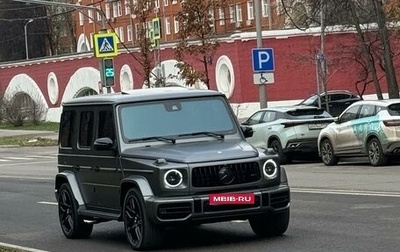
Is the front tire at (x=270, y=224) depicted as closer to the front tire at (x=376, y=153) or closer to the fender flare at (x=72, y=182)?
the fender flare at (x=72, y=182)

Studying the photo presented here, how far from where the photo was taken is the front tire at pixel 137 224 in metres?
11.7

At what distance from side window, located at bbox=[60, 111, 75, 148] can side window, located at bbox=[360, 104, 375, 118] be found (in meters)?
12.3

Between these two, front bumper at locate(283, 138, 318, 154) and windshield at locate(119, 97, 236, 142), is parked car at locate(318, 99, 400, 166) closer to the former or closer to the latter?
front bumper at locate(283, 138, 318, 154)

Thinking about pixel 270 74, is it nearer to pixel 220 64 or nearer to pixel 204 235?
pixel 204 235

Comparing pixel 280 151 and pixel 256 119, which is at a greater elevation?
pixel 256 119

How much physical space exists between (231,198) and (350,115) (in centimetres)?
1522

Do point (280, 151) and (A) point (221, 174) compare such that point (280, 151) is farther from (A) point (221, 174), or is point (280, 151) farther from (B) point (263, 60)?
(A) point (221, 174)

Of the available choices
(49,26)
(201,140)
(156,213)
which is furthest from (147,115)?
(49,26)

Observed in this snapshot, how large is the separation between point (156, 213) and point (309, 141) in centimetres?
1757

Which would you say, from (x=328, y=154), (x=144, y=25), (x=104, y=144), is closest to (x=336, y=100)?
(x=144, y=25)

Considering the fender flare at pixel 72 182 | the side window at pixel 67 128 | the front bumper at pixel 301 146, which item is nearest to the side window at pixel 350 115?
the front bumper at pixel 301 146

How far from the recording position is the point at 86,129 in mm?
13430

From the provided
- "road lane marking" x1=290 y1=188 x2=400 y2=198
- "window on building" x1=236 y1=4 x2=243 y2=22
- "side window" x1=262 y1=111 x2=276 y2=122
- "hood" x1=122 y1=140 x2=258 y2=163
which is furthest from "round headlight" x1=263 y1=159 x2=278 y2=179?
"window on building" x1=236 y1=4 x2=243 y2=22

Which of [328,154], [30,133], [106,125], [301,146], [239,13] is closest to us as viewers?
[106,125]
